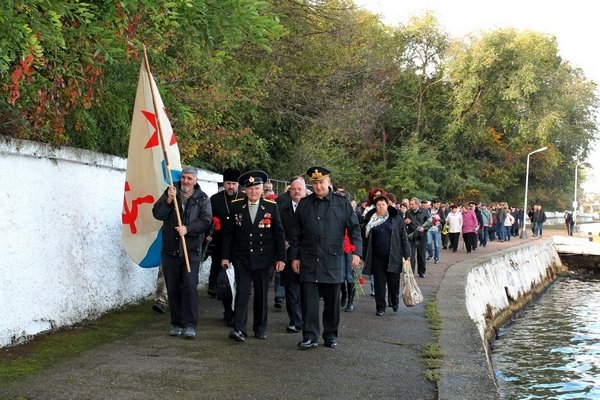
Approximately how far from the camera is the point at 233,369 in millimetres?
6684

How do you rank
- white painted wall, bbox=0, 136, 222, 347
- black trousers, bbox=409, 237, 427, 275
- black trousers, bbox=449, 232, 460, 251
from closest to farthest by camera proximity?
white painted wall, bbox=0, 136, 222, 347 → black trousers, bbox=409, 237, 427, 275 → black trousers, bbox=449, 232, 460, 251

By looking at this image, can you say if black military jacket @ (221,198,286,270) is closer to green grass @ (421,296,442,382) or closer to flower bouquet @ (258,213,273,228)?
flower bouquet @ (258,213,273,228)

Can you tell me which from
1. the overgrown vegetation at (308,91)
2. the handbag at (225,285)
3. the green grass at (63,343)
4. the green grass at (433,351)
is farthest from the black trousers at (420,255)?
the green grass at (63,343)

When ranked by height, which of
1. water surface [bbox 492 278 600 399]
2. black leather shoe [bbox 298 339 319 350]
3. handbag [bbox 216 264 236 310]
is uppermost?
Result: handbag [bbox 216 264 236 310]

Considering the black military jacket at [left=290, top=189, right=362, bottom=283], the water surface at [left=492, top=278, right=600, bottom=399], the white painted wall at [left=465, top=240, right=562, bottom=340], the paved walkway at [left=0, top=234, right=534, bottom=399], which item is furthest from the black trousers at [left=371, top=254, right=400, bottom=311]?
the black military jacket at [left=290, top=189, right=362, bottom=283]

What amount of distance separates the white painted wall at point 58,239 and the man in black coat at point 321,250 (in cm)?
249

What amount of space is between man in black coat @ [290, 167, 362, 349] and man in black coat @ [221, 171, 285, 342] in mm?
266

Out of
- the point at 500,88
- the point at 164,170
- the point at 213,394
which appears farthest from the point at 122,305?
the point at 500,88

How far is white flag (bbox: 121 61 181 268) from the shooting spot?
27.5 feet

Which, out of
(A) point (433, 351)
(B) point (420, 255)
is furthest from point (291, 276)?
(B) point (420, 255)

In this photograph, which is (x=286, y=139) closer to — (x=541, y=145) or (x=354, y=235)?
(x=354, y=235)

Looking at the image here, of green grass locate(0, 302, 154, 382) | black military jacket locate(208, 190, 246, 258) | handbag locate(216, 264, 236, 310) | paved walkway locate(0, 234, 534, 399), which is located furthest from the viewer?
black military jacket locate(208, 190, 246, 258)

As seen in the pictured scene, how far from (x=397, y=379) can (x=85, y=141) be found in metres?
5.47

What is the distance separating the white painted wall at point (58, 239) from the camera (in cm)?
690
